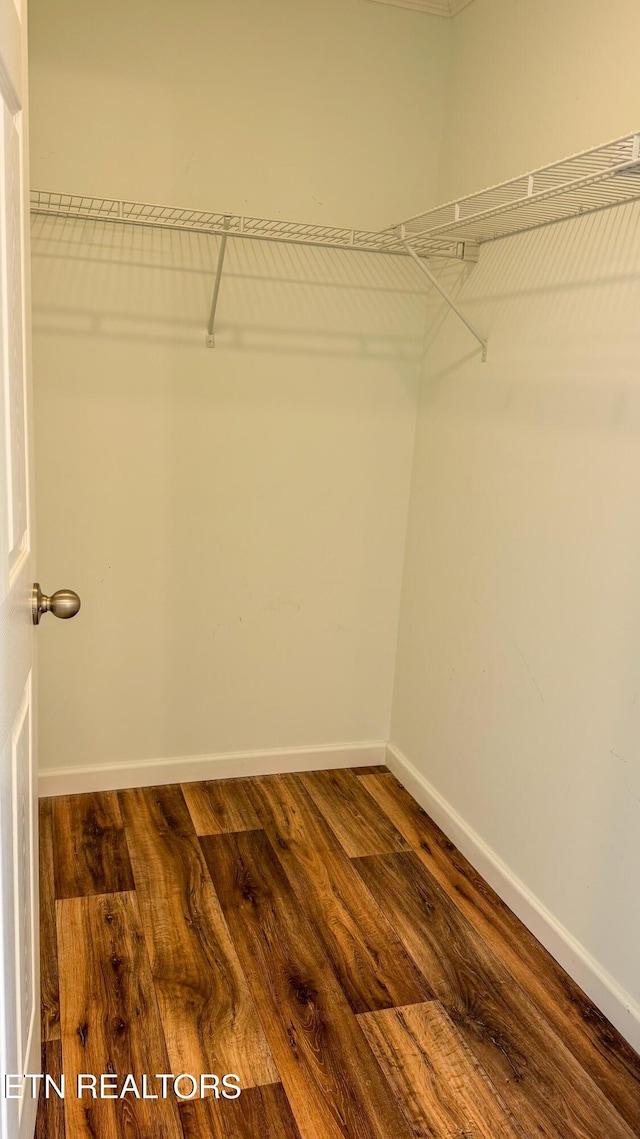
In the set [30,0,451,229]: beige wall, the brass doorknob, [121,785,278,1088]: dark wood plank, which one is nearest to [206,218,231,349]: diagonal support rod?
[30,0,451,229]: beige wall

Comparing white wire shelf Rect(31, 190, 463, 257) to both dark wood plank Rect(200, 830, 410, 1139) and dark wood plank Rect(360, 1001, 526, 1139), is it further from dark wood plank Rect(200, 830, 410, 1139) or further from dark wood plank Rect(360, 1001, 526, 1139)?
dark wood plank Rect(360, 1001, 526, 1139)

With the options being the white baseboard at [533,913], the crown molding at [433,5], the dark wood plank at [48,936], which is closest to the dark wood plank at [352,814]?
the white baseboard at [533,913]

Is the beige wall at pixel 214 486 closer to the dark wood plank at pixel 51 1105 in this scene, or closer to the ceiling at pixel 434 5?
the ceiling at pixel 434 5

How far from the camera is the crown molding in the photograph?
2.45 m

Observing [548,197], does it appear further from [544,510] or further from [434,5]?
[434,5]

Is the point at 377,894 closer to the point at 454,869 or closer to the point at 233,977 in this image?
the point at 454,869

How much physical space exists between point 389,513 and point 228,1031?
1610 millimetres

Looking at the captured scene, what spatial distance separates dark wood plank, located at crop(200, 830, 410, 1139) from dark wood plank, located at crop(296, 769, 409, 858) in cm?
26

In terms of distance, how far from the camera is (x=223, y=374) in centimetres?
253

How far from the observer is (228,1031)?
1.75 m

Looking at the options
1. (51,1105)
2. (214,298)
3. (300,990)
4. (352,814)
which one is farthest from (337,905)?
(214,298)

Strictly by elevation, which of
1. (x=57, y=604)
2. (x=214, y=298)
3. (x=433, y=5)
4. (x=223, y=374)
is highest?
(x=433, y=5)

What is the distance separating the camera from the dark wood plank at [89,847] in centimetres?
219

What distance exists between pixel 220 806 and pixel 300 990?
825 millimetres
